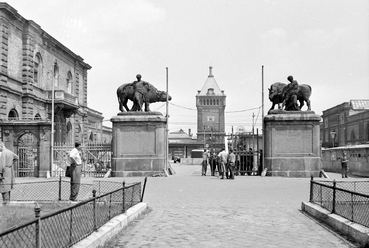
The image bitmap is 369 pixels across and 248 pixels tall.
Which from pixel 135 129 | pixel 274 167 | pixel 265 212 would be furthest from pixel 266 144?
pixel 265 212

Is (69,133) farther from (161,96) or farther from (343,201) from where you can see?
(343,201)

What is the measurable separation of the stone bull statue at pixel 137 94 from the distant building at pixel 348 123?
48436 millimetres

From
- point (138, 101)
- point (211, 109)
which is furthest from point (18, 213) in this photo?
point (211, 109)

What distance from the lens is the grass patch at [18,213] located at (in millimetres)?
8436

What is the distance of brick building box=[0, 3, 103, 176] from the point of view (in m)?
27.5

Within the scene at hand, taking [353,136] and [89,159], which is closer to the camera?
[89,159]

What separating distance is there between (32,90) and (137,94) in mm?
18258

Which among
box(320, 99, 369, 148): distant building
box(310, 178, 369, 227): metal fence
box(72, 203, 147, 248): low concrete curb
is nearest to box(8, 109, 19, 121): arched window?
box(72, 203, 147, 248): low concrete curb

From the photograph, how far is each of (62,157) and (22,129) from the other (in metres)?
3.05

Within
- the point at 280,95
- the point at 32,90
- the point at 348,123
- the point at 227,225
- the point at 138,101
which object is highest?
the point at 32,90

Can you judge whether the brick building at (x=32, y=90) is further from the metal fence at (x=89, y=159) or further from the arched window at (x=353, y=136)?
the arched window at (x=353, y=136)

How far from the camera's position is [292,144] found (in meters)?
25.2

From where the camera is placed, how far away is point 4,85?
35.6 metres

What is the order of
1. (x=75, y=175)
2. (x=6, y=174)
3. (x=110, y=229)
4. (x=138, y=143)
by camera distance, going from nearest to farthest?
(x=110, y=229) < (x=6, y=174) < (x=75, y=175) < (x=138, y=143)
